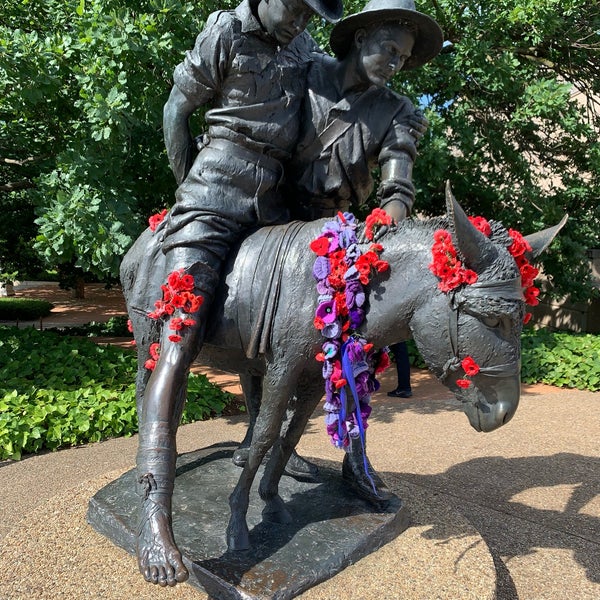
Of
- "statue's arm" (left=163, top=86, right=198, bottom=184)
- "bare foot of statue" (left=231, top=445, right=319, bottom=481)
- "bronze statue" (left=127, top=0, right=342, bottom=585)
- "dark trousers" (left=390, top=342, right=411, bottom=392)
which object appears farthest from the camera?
"dark trousers" (left=390, top=342, right=411, bottom=392)

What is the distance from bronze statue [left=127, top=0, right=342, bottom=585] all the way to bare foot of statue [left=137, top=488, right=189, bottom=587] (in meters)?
0.10

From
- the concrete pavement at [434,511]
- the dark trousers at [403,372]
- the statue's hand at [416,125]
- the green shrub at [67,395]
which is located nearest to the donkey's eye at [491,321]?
the statue's hand at [416,125]

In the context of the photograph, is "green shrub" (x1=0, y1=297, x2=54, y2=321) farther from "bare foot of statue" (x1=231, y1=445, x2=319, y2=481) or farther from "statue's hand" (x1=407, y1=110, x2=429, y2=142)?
"statue's hand" (x1=407, y1=110, x2=429, y2=142)

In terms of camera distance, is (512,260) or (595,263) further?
(595,263)

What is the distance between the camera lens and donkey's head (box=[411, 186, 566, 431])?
2.32 metres

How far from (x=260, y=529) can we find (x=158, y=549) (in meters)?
0.75

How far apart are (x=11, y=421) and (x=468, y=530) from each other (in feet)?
15.2

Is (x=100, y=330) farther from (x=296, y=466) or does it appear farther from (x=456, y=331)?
Answer: (x=456, y=331)

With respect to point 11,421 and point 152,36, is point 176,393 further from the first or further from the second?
point 152,36

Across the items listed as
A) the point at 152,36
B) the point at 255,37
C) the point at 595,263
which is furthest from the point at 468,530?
the point at 595,263

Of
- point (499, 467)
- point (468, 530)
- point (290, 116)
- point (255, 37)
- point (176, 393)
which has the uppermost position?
point (255, 37)

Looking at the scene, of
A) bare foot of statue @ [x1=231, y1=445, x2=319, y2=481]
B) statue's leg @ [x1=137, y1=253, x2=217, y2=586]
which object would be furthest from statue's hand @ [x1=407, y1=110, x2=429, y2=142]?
bare foot of statue @ [x1=231, y1=445, x2=319, y2=481]

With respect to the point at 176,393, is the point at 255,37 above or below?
above

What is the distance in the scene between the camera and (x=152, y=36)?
19.4ft
